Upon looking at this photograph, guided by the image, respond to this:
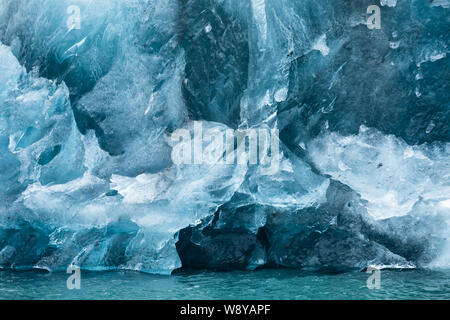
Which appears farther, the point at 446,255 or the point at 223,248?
the point at 223,248

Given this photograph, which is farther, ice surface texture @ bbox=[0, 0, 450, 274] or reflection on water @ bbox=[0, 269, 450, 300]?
ice surface texture @ bbox=[0, 0, 450, 274]

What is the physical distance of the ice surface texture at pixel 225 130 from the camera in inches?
203

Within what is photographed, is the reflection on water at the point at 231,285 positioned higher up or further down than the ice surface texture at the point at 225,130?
further down

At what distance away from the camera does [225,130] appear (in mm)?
5363

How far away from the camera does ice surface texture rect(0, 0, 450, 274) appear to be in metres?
5.14

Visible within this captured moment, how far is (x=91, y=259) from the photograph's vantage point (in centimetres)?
555

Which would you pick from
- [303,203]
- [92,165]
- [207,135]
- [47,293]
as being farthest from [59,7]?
[303,203]

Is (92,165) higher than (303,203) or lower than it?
higher

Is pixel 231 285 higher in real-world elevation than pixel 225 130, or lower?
lower

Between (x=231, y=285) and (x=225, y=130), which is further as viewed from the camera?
(x=225, y=130)

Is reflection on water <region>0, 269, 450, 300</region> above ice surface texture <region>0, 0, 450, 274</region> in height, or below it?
below

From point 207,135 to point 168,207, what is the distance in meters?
0.88

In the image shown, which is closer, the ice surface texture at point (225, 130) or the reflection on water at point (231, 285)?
the reflection on water at point (231, 285)

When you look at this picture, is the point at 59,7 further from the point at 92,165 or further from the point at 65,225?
the point at 65,225
